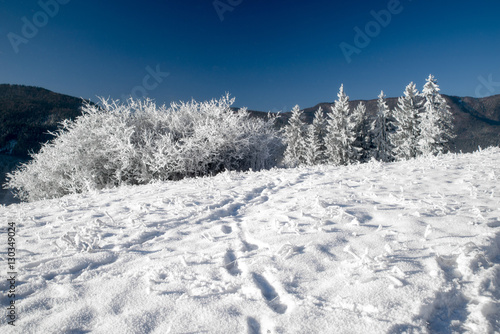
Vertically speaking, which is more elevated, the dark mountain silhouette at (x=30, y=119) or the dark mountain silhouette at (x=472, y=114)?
the dark mountain silhouette at (x=472, y=114)

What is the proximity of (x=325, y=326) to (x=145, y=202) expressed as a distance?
450 cm

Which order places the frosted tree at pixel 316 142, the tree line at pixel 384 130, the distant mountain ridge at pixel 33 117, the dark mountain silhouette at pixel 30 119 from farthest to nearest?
1. the distant mountain ridge at pixel 33 117
2. the dark mountain silhouette at pixel 30 119
3. the frosted tree at pixel 316 142
4. the tree line at pixel 384 130

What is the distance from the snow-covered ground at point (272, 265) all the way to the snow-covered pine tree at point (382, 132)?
26.3 meters

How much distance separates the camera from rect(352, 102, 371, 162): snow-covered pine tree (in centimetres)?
2833

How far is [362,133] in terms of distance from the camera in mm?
28672

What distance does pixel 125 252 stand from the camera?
3277 millimetres

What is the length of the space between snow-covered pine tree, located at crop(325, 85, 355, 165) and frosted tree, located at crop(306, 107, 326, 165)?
2425 mm

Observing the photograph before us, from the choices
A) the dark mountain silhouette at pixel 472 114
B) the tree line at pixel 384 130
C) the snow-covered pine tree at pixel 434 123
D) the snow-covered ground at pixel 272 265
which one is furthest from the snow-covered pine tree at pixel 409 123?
the dark mountain silhouette at pixel 472 114

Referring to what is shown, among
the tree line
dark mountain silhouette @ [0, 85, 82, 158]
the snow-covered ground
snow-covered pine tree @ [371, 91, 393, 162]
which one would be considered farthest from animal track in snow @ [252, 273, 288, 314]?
dark mountain silhouette @ [0, 85, 82, 158]

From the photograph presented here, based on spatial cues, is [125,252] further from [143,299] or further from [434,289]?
[434,289]

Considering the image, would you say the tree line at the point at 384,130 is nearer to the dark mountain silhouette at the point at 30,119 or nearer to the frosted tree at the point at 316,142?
the frosted tree at the point at 316,142

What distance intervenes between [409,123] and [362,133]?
4663 millimetres

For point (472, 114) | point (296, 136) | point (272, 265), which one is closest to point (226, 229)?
point (272, 265)

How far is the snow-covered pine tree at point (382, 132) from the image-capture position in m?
28.8
